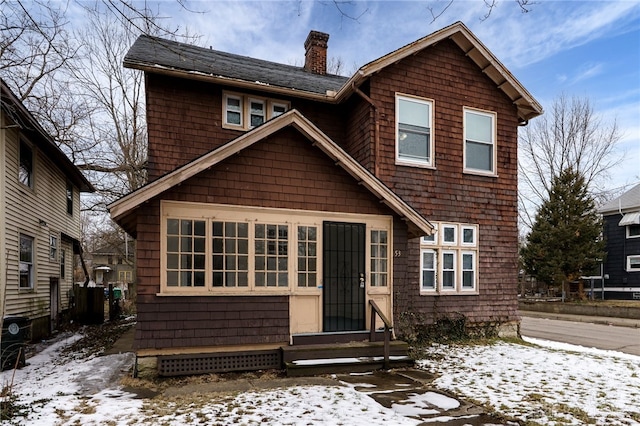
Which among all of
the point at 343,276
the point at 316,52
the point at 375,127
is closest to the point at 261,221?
the point at 343,276

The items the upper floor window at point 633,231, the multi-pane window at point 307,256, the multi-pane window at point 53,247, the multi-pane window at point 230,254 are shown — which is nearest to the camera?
the multi-pane window at point 230,254

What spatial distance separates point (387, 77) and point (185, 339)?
23.7 ft

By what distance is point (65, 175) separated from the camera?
1594 centimetres

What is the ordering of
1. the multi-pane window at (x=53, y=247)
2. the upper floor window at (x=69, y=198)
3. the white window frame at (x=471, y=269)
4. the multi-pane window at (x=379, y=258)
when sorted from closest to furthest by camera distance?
the multi-pane window at (x=379, y=258) < the white window frame at (x=471, y=269) < the multi-pane window at (x=53, y=247) < the upper floor window at (x=69, y=198)

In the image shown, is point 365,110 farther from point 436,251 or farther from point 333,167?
point 436,251

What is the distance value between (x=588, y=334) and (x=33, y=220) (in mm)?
17107

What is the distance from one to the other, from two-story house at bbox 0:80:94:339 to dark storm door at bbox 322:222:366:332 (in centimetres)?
583

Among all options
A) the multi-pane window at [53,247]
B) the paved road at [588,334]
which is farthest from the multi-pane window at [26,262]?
the paved road at [588,334]

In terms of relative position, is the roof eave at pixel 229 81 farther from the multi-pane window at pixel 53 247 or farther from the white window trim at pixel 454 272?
the multi-pane window at pixel 53 247

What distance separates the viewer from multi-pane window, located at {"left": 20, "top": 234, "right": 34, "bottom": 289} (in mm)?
11141

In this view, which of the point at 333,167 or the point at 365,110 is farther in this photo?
the point at 365,110

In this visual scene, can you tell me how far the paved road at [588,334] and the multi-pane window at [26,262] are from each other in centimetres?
1459

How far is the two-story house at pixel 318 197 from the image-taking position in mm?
7113

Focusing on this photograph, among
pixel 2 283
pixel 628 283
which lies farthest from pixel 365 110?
pixel 628 283
